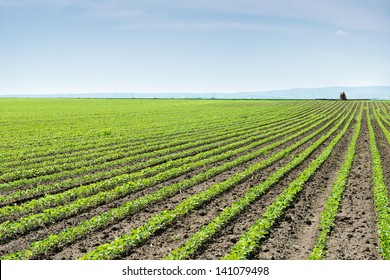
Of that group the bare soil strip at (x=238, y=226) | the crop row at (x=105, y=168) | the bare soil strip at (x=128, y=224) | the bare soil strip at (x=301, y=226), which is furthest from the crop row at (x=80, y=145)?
the bare soil strip at (x=301, y=226)

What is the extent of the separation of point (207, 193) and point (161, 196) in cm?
160

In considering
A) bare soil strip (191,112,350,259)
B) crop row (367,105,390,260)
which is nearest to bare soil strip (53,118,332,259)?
bare soil strip (191,112,350,259)

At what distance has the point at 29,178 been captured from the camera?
1506cm

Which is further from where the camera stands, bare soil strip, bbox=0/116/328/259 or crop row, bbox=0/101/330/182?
crop row, bbox=0/101/330/182

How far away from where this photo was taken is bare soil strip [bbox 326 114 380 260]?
880 centimetres

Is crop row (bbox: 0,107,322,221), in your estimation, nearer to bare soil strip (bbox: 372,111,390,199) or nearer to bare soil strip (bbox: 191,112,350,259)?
bare soil strip (bbox: 191,112,350,259)

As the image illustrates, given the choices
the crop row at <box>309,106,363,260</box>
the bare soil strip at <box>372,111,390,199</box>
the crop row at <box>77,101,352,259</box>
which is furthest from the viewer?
the bare soil strip at <box>372,111,390,199</box>

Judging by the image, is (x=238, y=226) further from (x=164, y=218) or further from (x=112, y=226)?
(x=112, y=226)

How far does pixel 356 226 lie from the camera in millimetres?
10273

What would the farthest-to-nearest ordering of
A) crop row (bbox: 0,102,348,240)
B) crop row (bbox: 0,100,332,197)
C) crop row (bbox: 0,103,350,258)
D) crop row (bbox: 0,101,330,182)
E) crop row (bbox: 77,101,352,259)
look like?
crop row (bbox: 0,101,330,182)
crop row (bbox: 0,100,332,197)
crop row (bbox: 0,102,348,240)
crop row (bbox: 0,103,350,258)
crop row (bbox: 77,101,352,259)

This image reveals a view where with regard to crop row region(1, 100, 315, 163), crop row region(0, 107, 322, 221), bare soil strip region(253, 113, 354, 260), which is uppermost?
crop row region(1, 100, 315, 163)

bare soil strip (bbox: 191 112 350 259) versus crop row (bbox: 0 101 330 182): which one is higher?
crop row (bbox: 0 101 330 182)
